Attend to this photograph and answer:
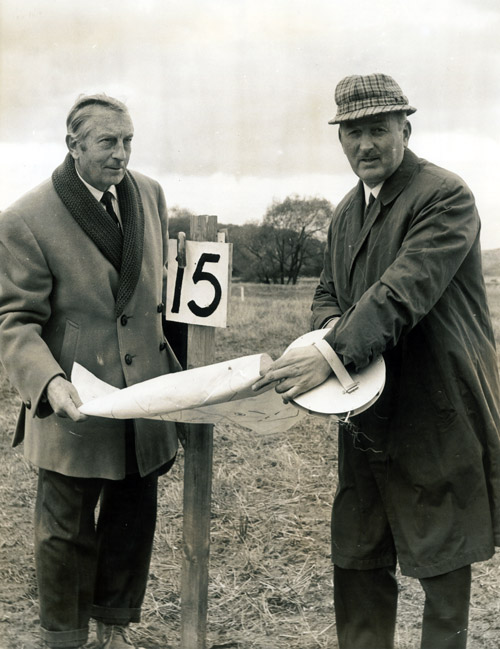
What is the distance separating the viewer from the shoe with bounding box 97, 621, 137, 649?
3170 mm

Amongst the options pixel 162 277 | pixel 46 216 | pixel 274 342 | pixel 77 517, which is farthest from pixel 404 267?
pixel 274 342

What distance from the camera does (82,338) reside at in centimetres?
283

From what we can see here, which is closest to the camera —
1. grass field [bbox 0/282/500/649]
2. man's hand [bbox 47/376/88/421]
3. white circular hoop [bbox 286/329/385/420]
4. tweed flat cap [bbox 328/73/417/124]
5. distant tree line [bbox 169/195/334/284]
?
white circular hoop [bbox 286/329/385/420]

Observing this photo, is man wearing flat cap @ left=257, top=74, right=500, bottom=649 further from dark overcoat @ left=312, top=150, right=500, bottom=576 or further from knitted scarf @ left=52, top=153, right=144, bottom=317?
knitted scarf @ left=52, top=153, right=144, bottom=317

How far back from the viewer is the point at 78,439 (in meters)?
2.83

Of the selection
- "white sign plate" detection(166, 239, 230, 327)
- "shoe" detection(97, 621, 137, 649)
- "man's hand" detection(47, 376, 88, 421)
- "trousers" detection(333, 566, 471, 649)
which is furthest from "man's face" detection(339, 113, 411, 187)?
"shoe" detection(97, 621, 137, 649)

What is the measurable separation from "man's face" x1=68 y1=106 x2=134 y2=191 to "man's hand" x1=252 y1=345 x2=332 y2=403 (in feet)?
3.29

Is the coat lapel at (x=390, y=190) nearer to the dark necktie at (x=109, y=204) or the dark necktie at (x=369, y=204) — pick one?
the dark necktie at (x=369, y=204)

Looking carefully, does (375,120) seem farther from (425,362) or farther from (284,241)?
(284,241)

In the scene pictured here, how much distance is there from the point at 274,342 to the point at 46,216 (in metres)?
4.55

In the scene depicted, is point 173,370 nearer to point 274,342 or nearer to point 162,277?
point 162,277

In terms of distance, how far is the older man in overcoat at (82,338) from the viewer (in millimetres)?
2719

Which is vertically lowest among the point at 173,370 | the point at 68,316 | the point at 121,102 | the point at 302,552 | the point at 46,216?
the point at 302,552

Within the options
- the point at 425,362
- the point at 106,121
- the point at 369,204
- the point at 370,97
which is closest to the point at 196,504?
the point at 425,362
